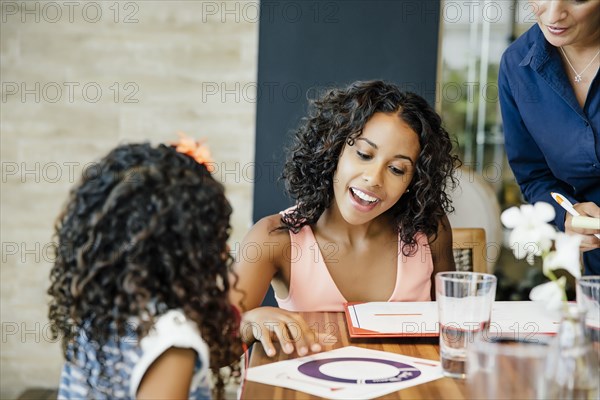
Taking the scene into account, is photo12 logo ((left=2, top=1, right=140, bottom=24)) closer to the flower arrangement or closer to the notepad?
the notepad

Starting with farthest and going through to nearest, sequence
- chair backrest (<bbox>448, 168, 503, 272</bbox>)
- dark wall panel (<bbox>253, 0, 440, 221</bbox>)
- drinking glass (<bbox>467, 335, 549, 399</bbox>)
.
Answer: dark wall panel (<bbox>253, 0, 440, 221</bbox>) → chair backrest (<bbox>448, 168, 503, 272</bbox>) → drinking glass (<bbox>467, 335, 549, 399</bbox>)

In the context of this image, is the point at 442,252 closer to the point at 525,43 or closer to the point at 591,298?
the point at 525,43

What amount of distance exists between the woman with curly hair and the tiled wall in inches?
44.6

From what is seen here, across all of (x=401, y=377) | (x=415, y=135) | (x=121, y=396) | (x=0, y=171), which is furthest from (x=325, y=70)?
(x=121, y=396)

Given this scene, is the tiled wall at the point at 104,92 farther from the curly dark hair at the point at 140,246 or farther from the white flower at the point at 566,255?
the white flower at the point at 566,255

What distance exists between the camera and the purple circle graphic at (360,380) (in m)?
1.15

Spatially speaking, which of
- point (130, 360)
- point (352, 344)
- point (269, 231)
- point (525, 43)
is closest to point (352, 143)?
point (269, 231)

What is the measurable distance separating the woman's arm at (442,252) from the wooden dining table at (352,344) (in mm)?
458

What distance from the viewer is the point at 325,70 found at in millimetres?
2715

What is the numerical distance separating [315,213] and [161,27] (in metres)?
1.48

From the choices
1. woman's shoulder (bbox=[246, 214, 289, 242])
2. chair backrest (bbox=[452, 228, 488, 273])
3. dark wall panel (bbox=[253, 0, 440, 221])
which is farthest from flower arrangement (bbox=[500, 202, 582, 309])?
dark wall panel (bbox=[253, 0, 440, 221])

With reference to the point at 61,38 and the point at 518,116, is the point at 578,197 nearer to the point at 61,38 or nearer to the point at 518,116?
the point at 518,116

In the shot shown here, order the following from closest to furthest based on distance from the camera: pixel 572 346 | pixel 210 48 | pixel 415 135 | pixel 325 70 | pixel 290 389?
pixel 572 346, pixel 290 389, pixel 415 135, pixel 325 70, pixel 210 48

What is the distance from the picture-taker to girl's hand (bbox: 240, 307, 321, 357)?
1295mm
